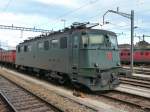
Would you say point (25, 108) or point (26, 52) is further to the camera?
point (26, 52)

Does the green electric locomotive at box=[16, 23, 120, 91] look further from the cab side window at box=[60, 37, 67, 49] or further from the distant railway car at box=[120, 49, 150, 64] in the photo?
the distant railway car at box=[120, 49, 150, 64]

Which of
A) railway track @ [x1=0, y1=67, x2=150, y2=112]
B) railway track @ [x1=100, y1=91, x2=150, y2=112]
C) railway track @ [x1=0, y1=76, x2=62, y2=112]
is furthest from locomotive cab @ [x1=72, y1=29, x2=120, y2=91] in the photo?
railway track @ [x1=0, y1=76, x2=62, y2=112]

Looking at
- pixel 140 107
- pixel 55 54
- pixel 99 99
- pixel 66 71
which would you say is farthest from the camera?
pixel 55 54

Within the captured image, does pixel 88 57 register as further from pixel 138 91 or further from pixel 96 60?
pixel 138 91

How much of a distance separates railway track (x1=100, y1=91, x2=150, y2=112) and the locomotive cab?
0.63m

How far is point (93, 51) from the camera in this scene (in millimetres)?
16031

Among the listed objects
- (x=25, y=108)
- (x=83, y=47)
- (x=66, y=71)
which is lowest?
(x=25, y=108)

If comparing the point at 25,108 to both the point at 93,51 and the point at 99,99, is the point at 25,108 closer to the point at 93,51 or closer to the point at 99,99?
the point at 99,99

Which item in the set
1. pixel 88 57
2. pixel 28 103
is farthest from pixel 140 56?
pixel 28 103

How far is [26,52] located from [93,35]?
43.4 ft

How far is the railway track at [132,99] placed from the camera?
40.9ft

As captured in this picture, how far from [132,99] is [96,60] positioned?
2756mm

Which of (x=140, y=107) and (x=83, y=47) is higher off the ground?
(x=83, y=47)

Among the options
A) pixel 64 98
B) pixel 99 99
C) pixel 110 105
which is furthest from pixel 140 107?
pixel 64 98
